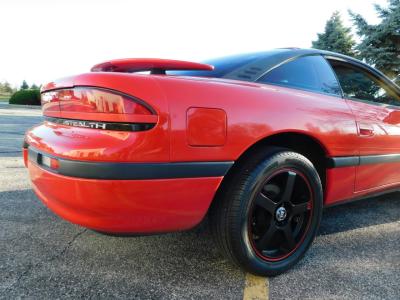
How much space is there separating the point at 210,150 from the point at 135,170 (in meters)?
0.37

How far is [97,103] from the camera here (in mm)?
1522

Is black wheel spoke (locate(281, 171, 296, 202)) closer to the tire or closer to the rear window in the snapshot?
the tire

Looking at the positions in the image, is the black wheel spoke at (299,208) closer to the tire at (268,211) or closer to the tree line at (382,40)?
the tire at (268,211)

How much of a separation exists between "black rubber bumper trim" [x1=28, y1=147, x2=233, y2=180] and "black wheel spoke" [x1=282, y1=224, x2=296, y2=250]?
63 centimetres

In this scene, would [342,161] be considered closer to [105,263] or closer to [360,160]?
[360,160]

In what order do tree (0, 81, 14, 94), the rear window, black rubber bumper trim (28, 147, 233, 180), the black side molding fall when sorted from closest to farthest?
black rubber bumper trim (28, 147, 233, 180), the rear window, the black side molding, tree (0, 81, 14, 94)

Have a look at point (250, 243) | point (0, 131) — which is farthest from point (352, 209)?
point (0, 131)

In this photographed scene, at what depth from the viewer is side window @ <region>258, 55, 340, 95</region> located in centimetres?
209

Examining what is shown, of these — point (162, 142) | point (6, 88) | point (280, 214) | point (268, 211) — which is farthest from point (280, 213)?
point (6, 88)

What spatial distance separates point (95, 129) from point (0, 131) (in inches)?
282

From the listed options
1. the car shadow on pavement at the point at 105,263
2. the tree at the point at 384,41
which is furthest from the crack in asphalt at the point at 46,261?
the tree at the point at 384,41

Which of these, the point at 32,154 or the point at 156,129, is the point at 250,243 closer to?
the point at 156,129

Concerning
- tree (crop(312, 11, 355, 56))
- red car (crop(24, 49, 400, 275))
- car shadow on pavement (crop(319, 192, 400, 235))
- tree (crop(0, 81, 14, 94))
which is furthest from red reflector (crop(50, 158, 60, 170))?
tree (crop(0, 81, 14, 94))

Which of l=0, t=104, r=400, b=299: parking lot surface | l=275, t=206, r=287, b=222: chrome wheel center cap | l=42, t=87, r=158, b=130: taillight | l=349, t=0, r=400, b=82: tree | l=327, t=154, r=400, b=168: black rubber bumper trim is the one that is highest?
l=349, t=0, r=400, b=82: tree
